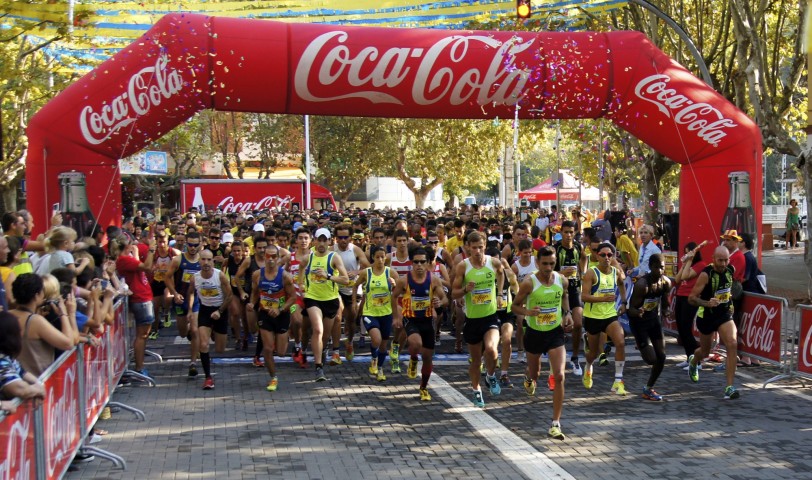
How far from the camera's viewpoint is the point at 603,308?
10523 mm

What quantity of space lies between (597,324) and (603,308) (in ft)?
0.63

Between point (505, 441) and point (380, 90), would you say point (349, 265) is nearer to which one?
point (380, 90)

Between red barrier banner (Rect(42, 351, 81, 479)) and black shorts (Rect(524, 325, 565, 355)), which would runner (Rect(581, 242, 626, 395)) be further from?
red barrier banner (Rect(42, 351, 81, 479))

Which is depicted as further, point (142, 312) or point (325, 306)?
point (325, 306)

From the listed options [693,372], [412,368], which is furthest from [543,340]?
[693,372]

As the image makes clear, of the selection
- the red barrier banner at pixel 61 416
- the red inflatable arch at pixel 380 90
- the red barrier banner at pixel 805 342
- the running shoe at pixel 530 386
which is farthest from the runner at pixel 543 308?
the red inflatable arch at pixel 380 90

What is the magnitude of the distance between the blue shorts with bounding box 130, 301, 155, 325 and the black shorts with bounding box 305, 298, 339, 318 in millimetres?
1923

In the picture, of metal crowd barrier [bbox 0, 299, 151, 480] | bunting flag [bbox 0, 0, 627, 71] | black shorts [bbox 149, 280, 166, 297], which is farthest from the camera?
black shorts [bbox 149, 280, 166, 297]

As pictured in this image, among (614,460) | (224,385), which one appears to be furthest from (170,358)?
(614,460)

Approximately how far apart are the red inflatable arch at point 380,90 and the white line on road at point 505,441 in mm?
4849

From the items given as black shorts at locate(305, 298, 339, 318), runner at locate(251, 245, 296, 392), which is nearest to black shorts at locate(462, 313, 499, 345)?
runner at locate(251, 245, 296, 392)

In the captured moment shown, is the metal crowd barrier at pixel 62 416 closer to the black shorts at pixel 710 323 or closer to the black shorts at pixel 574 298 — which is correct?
the black shorts at pixel 574 298

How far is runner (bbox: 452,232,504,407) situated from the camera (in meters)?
9.79

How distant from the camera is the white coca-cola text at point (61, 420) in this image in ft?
19.3
